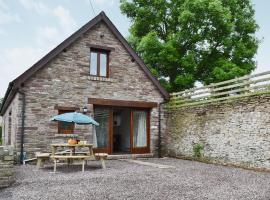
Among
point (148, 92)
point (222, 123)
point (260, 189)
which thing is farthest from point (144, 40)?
point (260, 189)

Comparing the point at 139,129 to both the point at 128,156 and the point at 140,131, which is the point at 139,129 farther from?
the point at 128,156

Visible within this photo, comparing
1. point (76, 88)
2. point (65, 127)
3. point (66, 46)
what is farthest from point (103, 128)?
point (66, 46)

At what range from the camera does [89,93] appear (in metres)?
13.7

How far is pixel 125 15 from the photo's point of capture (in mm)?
22312

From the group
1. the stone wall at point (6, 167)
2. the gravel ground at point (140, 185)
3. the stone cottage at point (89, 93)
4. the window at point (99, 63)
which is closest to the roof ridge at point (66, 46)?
the stone cottage at point (89, 93)

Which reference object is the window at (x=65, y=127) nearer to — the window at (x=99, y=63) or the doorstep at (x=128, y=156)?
the doorstep at (x=128, y=156)

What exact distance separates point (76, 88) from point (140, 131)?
13.3ft

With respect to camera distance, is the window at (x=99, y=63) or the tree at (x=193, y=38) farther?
the tree at (x=193, y=38)

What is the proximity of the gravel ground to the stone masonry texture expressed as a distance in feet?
9.44

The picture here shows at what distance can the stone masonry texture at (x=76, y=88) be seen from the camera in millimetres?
12312

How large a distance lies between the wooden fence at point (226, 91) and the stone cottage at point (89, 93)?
1.35 m

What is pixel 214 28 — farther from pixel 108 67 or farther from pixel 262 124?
pixel 262 124

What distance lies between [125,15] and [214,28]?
6.67 m

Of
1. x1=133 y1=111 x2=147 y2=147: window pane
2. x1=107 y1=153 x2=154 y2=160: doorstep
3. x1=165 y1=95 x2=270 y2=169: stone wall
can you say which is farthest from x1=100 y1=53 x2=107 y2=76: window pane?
x1=165 y1=95 x2=270 y2=169: stone wall
